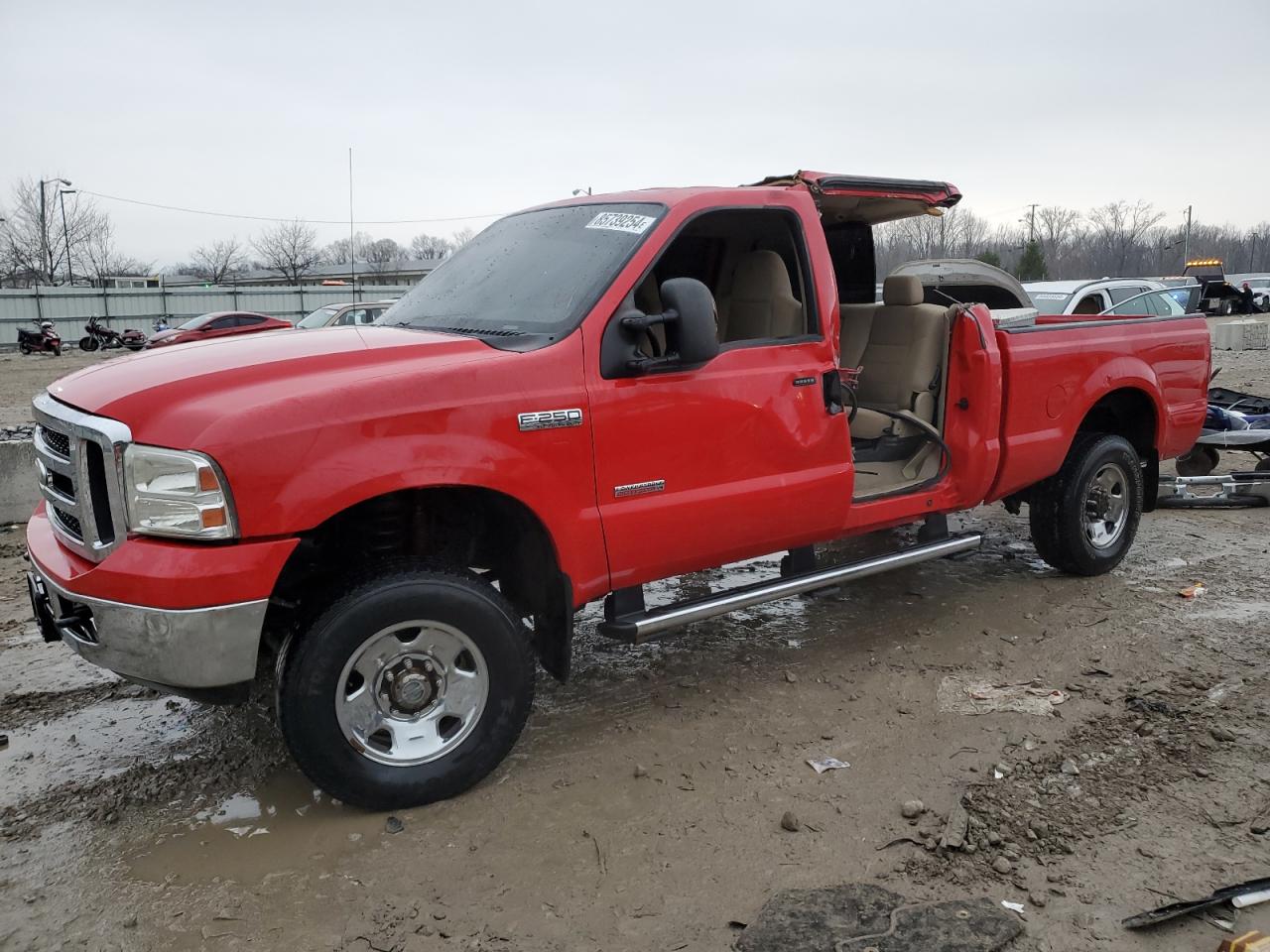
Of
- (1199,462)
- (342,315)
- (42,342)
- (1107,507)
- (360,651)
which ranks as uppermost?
(342,315)

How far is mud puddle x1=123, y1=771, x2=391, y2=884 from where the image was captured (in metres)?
3.23

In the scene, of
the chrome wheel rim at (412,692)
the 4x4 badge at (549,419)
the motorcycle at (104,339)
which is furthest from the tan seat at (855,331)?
the motorcycle at (104,339)

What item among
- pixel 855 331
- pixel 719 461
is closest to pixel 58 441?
pixel 719 461

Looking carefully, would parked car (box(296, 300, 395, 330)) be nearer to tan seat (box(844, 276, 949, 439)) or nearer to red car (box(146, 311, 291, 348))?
red car (box(146, 311, 291, 348))

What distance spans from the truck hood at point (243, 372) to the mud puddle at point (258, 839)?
4.61 feet

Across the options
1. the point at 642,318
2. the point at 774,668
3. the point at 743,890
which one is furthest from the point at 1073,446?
the point at 743,890

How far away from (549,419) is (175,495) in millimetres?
1263

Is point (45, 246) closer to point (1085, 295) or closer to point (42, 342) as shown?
point (42, 342)

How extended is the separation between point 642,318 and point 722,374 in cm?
46

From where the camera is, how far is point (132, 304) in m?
36.7

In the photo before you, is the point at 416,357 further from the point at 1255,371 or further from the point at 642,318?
the point at 1255,371

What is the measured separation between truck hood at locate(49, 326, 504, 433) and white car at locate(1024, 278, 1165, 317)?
16408 mm

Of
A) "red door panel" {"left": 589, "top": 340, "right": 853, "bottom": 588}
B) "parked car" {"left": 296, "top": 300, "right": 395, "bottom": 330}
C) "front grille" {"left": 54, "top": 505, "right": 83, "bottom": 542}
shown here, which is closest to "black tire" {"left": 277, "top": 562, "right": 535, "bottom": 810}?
"red door panel" {"left": 589, "top": 340, "right": 853, "bottom": 588}

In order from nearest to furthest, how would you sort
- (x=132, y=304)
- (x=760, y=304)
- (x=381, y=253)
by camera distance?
(x=760, y=304) → (x=132, y=304) → (x=381, y=253)
